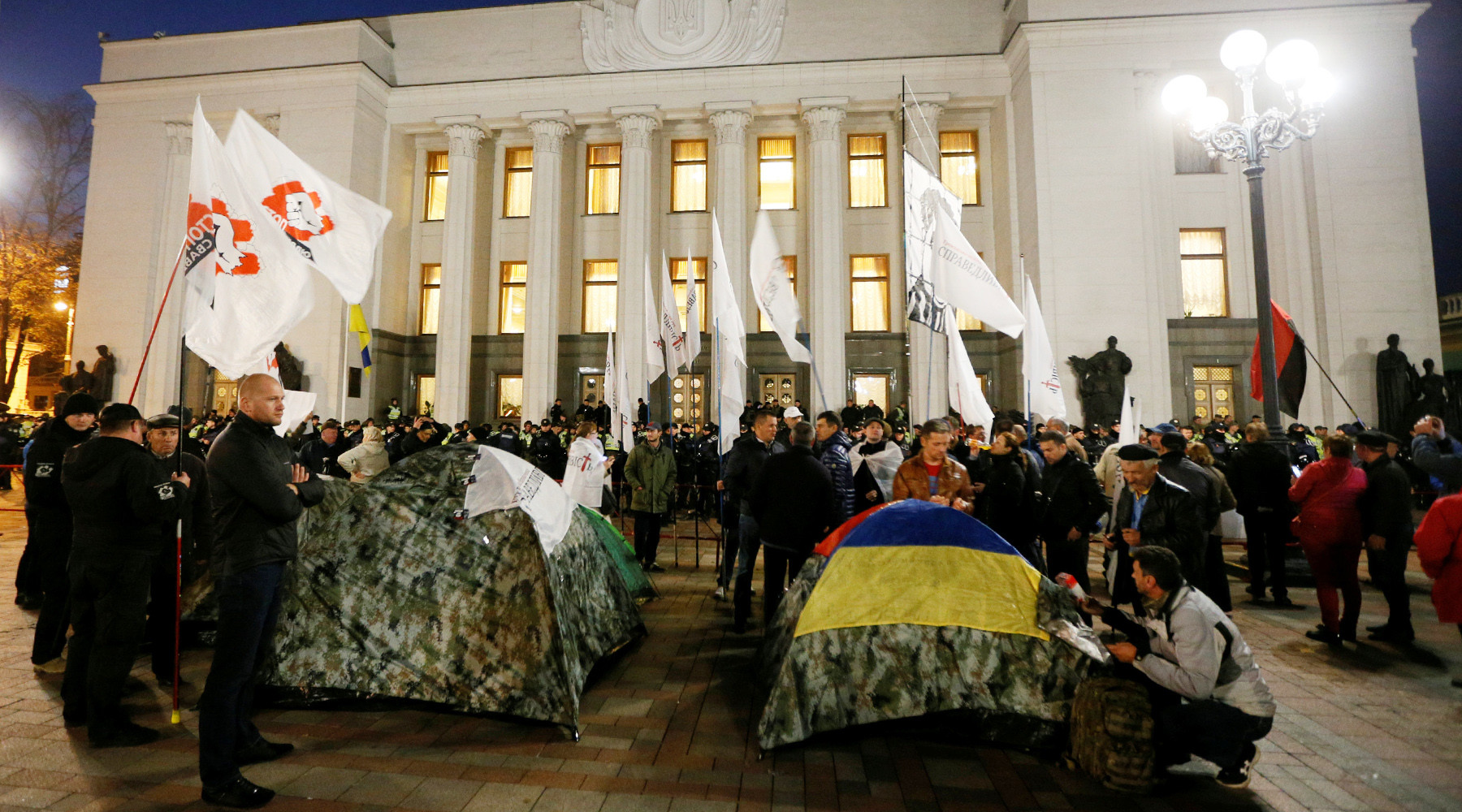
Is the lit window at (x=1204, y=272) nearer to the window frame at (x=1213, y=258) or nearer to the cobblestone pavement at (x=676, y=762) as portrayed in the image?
the window frame at (x=1213, y=258)

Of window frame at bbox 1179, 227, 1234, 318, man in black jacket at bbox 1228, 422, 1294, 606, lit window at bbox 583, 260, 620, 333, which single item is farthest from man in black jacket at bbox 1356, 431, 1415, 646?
lit window at bbox 583, 260, 620, 333

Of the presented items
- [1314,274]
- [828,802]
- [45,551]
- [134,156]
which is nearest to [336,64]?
[134,156]

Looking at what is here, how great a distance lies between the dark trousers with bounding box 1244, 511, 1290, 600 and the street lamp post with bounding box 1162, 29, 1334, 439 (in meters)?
1.44

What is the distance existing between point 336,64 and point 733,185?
559 inches

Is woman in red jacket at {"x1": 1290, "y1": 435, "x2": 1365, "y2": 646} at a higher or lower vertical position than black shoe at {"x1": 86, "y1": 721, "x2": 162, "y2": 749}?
higher

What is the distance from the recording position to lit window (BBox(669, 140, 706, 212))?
81.3 feet

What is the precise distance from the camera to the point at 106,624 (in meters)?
3.90

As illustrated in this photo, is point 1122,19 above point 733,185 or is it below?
above

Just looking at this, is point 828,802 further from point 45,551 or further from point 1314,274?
point 1314,274

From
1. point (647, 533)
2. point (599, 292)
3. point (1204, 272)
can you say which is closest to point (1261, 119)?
point (647, 533)

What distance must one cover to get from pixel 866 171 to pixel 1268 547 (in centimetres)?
1922

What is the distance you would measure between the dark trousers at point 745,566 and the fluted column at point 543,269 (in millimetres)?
17212

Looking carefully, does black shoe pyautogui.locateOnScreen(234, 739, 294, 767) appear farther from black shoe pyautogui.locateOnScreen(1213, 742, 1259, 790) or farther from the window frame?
the window frame

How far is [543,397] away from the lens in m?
23.0
